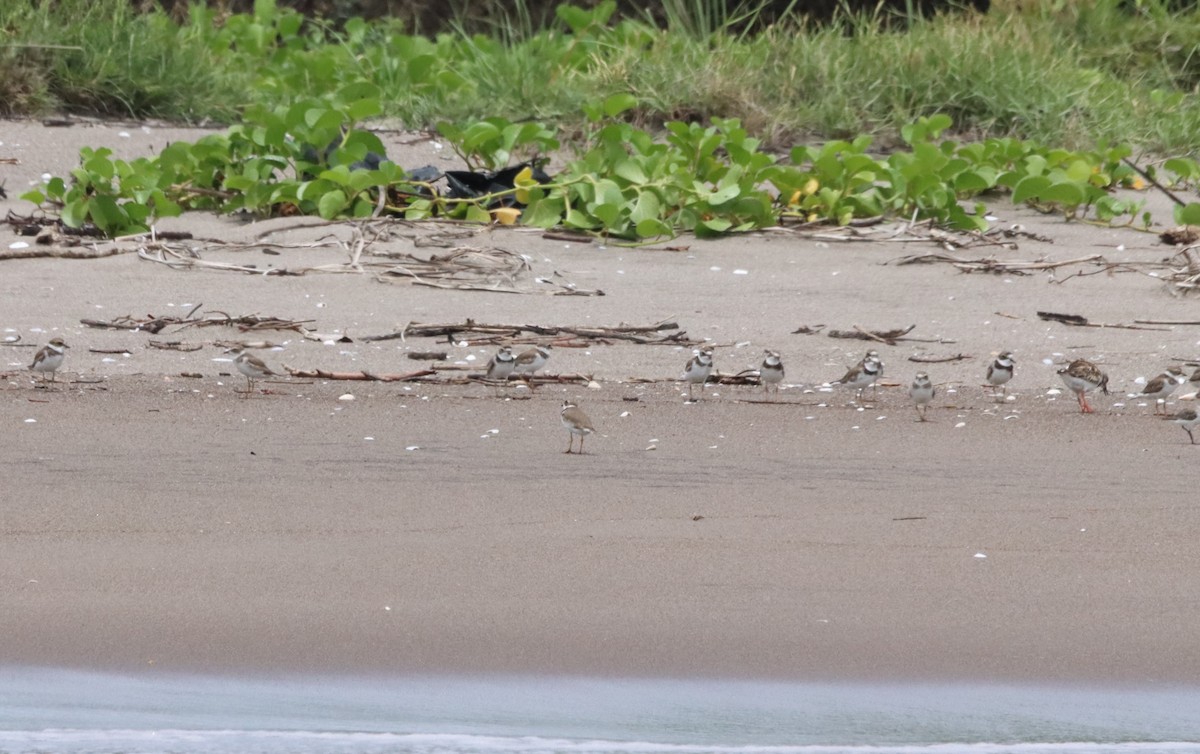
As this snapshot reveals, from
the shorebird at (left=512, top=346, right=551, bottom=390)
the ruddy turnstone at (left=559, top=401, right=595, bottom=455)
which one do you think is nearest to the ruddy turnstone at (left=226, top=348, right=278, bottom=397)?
the shorebird at (left=512, top=346, right=551, bottom=390)

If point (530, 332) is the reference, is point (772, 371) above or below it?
above

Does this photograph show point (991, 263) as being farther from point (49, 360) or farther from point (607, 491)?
point (49, 360)

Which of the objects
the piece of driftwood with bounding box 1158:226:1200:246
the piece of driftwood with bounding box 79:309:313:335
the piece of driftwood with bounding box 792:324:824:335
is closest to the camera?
the piece of driftwood with bounding box 79:309:313:335

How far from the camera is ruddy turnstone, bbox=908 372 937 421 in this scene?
7512 mm

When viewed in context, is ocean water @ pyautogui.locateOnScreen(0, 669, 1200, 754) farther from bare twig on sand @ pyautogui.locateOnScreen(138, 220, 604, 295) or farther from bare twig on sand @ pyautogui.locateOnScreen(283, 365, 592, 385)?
bare twig on sand @ pyautogui.locateOnScreen(138, 220, 604, 295)

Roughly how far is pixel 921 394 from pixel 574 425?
1.63 meters

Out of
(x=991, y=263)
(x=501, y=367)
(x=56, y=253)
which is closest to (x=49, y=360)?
(x=501, y=367)

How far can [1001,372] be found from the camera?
25.8 feet

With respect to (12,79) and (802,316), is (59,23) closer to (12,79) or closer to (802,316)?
(12,79)

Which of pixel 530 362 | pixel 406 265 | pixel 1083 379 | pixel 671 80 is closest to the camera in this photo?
pixel 1083 379

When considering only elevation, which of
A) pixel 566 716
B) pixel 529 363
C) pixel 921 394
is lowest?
pixel 529 363

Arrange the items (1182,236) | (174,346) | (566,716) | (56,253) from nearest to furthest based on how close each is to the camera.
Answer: (566,716) < (174,346) < (56,253) < (1182,236)

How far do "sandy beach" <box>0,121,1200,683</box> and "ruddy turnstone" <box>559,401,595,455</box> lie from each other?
90 mm

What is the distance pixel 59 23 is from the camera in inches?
525
